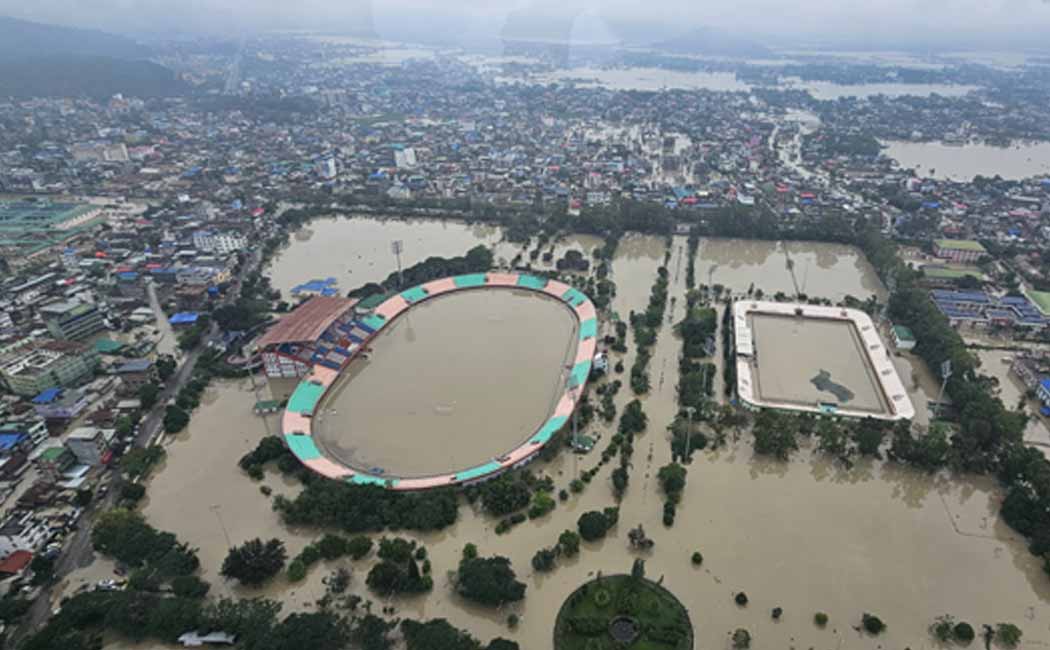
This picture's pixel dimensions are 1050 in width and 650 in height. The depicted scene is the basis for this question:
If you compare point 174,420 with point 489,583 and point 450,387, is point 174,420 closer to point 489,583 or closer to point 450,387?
point 450,387

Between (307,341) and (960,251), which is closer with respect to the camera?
(307,341)

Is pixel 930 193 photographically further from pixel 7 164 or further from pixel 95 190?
pixel 7 164

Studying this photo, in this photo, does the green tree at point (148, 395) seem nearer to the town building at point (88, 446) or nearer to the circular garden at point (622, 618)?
the town building at point (88, 446)

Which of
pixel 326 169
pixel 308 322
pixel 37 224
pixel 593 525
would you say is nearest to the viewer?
pixel 593 525

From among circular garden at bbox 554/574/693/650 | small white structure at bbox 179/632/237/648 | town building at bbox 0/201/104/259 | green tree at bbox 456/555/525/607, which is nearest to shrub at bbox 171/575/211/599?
small white structure at bbox 179/632/237/648

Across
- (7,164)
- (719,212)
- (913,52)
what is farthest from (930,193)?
(913,52)

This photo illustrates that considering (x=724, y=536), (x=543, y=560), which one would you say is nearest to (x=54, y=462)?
(x=543, y=560)

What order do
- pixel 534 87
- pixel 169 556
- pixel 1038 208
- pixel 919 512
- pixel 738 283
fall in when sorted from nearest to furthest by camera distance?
pixel 169 556 → pixel 919 512 → pixel 738 283 → pixel 1038 208 → pixel 534 87

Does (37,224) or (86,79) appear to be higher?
(86,79)
